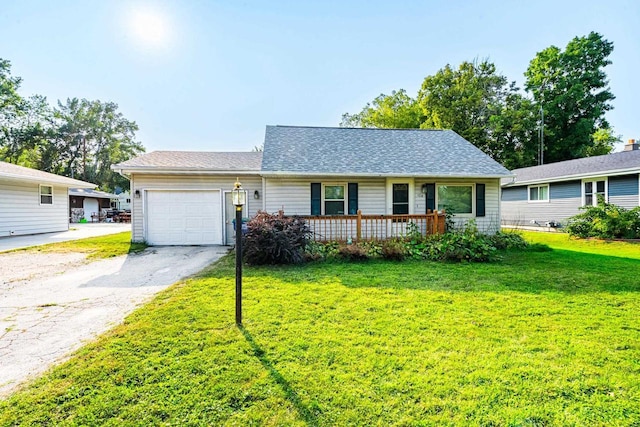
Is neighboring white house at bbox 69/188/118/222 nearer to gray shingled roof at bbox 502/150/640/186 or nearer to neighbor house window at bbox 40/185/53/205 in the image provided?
neighbor house window at bbox 40/185/53/205

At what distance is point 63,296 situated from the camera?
4922mm

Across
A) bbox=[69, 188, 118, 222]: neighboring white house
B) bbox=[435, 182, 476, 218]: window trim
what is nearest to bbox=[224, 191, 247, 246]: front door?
bbox=[435, 182, 476, 218]: window trim

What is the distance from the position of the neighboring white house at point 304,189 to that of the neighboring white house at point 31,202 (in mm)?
6300

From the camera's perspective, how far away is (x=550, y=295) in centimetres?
479

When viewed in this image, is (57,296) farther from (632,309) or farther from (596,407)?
(632,309)

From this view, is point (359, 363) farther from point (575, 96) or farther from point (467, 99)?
point (575, 96)

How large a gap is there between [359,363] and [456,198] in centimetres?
942

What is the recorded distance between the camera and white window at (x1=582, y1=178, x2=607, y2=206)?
13820 millimetres

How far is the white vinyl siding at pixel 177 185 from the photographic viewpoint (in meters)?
10.3

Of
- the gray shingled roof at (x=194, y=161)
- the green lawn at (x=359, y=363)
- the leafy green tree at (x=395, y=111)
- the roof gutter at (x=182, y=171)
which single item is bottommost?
the green lawn at (x=359, y=363)

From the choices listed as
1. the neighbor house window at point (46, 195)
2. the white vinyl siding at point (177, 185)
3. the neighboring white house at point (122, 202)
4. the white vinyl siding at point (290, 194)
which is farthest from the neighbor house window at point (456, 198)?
the neighboring white house at point (122, 202)

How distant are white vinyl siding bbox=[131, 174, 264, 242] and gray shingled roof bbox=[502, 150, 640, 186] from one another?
10.0 metres

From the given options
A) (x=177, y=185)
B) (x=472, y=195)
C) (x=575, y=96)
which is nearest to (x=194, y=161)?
(x=177, y=185)

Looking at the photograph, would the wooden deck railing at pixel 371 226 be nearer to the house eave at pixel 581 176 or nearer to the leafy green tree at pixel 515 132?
the house eave at pixel 581 176
